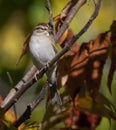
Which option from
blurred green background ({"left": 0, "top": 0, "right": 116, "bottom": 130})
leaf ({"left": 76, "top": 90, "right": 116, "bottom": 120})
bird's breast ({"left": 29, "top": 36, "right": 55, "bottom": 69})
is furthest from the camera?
bird's breast ({"left": 29, "top": 36, "right": 55, "bottom": 69})

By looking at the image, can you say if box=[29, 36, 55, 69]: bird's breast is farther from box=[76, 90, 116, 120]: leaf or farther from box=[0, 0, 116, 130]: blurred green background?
box=[76, 90, 116, 120]: leaf

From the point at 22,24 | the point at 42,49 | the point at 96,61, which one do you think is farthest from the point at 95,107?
the point at 42,49

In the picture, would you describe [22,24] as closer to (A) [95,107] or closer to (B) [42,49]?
(B) [42,49]

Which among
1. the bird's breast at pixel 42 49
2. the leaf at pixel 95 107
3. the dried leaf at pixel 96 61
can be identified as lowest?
the leaf at pixel 95 107

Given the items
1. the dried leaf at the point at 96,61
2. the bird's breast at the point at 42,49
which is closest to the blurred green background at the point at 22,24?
the bird's breast at the point at 42,49

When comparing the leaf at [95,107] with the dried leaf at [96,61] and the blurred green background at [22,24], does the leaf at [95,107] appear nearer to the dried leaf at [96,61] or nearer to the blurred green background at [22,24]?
the dried leaf at [96,61]

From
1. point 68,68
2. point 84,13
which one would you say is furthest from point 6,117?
point 84,13

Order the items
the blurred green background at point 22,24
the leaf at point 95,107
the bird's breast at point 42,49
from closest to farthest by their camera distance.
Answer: the leaf at point 95,107 → the blurred green background at point 22,24 → the bird's breast at point 42,49

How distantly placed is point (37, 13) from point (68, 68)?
61cm

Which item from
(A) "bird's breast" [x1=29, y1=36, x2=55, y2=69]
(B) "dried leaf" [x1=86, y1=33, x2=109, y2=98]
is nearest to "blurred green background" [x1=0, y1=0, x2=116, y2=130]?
(A) "bird's breast" [x1=29, y1=36, x2=55, y2=69]

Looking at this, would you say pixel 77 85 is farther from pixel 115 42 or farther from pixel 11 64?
pixel 11 64

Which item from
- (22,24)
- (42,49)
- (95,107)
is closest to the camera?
(95,107)

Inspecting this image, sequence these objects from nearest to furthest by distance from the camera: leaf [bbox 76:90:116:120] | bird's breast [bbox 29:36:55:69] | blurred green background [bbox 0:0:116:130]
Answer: leaf [bbox 76:90:116:120], blurred green background [bbox 0:0:116:130], bird's breast [bbox 29:36:55:69]

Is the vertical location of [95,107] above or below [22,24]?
below
